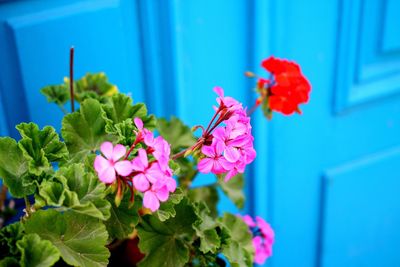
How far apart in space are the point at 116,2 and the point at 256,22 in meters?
0.30

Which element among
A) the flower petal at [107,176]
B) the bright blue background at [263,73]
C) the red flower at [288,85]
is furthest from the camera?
the bright blue background at [263,73]

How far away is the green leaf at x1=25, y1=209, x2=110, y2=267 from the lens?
0.58 metres

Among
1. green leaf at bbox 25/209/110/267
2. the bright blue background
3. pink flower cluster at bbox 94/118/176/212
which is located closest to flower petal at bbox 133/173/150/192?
pink flower cluster at bbox 94/118/176/212

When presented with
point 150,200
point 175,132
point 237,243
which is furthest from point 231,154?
point 175,132

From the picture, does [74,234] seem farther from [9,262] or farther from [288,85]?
[288,85]

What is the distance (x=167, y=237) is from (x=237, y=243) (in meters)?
0.11

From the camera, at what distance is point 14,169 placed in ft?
2.00

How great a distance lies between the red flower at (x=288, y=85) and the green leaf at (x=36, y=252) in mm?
426

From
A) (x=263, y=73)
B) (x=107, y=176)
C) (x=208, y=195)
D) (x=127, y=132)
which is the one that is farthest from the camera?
(x=263, y=73)

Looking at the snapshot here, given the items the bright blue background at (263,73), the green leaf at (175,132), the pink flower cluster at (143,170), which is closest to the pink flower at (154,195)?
the pink flower cluster at (143,170)

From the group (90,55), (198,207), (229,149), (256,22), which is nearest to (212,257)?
(198,207)

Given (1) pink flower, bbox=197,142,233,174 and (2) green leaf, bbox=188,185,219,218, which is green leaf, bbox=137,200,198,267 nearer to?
(1) pink flower, bbox=197,142,233,174

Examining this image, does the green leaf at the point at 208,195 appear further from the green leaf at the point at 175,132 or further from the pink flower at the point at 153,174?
the pink flower at the point at 153,174

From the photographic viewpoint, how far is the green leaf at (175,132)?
2.87 ft
